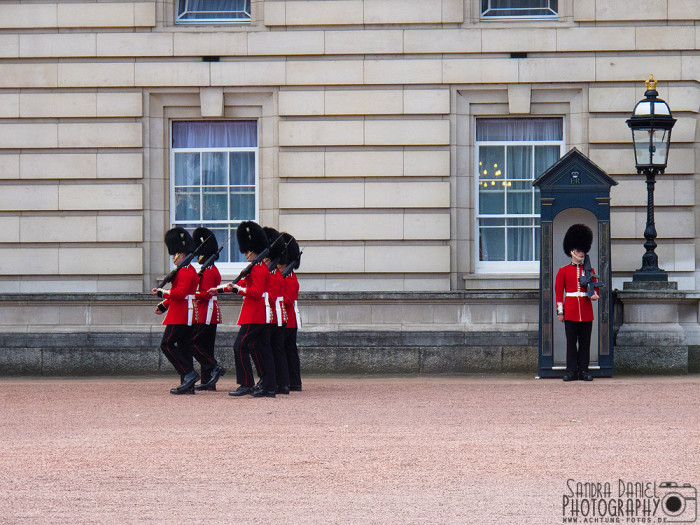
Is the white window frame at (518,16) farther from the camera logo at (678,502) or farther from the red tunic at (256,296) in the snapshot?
the camera logo at (678,502)

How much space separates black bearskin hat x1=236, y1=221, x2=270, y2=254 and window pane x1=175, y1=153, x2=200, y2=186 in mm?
3411

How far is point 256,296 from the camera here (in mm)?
11039

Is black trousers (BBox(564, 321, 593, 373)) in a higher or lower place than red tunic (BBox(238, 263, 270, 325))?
lower

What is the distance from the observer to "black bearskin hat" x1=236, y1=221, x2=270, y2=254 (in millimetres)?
11172

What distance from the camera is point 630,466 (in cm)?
713

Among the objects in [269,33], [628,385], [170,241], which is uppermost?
[269,33]

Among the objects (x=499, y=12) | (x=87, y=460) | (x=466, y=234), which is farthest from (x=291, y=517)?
(x=499, y=12)

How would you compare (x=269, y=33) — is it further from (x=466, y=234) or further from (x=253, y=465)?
(x=253, y=465)

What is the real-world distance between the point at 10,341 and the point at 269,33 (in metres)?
4.36

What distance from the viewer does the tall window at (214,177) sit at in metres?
14.4

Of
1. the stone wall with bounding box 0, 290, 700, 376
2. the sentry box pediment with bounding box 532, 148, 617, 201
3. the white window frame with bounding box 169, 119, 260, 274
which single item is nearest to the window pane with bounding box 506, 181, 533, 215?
the stone wall with bounding box 0, 290, 700, 376

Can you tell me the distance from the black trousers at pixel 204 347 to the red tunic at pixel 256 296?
650 millimetres

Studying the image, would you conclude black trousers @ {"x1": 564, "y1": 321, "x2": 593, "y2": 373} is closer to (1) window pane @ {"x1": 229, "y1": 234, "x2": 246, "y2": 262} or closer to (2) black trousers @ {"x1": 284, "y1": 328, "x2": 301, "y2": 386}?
(2) black trousers @ {"x1": 284, "y1": 328, "x2": 301, "y2": 386}

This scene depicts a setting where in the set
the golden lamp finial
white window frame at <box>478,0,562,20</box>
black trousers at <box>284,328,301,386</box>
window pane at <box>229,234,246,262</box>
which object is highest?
white window frame at <box>478,0,562,20</box>
